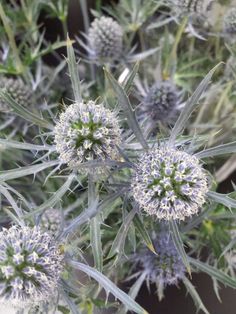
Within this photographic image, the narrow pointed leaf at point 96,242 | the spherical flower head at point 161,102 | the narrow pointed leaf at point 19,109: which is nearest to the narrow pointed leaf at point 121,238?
the narrow pointed leaf at point 96,242

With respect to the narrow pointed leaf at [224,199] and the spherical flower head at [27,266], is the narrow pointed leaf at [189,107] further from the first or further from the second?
the spherical flower head at [27,266]

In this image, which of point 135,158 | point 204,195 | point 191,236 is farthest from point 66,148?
point 191,236

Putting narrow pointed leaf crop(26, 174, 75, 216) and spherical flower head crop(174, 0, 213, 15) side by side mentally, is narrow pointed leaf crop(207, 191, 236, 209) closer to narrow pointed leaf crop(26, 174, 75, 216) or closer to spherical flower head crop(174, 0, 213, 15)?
narrow pointed leaf crop(26, 174, 75, 216)

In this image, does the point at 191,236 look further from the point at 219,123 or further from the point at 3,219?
the point at 3,219

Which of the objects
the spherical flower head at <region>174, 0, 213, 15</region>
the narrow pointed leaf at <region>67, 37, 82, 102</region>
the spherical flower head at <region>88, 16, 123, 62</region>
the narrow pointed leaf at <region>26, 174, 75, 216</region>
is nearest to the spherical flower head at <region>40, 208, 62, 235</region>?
the narrow pointed leaf at <region>26, 174, 75, 216</region>

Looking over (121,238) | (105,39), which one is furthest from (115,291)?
(105,39)

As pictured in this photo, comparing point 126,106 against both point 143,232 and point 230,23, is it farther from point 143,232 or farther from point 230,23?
point 230,23
